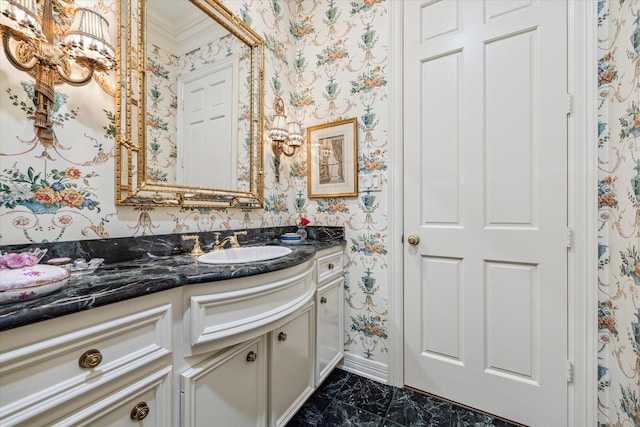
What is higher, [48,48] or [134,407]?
[48,48]

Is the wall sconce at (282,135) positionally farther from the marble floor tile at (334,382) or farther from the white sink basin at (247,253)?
the marble floor tile at (334,382)

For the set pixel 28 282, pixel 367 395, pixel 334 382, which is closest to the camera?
pixel 28 282

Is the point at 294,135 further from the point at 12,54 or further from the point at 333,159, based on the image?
the point at 12,54

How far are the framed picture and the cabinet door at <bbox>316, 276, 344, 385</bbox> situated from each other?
621 mm

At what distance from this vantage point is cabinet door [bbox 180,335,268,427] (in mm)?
814

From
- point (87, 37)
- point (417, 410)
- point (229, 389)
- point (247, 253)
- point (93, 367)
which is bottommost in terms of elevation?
point (417, 410)

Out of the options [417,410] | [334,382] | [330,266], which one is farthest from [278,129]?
[417,410]

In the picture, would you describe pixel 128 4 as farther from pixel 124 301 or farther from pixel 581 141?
pixel 581 141

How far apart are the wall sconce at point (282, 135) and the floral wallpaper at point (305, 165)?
Result: 7cm

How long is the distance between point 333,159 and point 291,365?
50.1 inches

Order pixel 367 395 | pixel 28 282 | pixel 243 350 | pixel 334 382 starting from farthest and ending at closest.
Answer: pixel 334 382 → pixel 367 395 → pixel 243 350 → pixel 28 282

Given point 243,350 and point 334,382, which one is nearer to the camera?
point 243,350

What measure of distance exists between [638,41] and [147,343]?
200 centimetres

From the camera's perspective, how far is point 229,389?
3.07 feet
